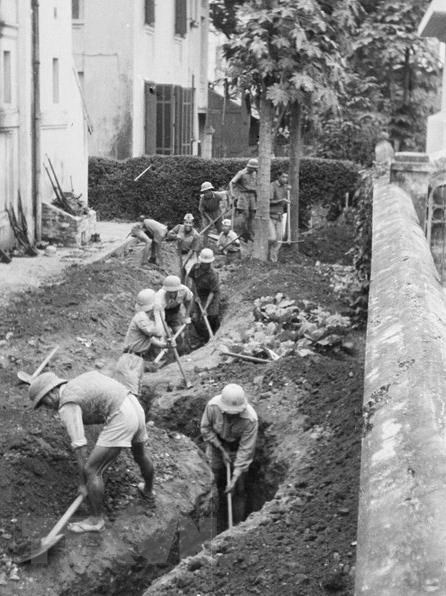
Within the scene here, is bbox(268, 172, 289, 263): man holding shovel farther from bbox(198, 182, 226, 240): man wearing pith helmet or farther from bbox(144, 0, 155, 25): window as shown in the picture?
bbox(144, 0, 155, 25): window

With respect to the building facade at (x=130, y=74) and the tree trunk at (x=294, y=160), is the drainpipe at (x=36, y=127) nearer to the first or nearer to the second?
the tree trunk at (x=294, y=160)

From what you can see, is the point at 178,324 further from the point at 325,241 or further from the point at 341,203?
the point at 341,203

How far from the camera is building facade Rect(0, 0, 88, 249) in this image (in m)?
23.1

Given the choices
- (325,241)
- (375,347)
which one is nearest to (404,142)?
(325,241)

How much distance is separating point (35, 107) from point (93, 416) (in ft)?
48.1

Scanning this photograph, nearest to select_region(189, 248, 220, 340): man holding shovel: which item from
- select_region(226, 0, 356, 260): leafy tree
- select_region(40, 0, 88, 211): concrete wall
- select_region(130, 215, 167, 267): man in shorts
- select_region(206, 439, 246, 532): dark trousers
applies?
select_region(130, 215, 167, 267): man in shorts

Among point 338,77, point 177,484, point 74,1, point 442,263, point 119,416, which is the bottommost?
point 177,484

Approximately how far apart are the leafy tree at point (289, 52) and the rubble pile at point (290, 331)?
5.17 meters

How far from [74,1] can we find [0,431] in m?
22.6

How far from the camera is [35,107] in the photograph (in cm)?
2428

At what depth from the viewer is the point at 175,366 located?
16734 mm

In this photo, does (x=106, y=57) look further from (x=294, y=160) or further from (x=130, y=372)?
(x=130, y=372)

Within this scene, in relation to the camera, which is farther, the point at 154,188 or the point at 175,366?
the point at 154,188

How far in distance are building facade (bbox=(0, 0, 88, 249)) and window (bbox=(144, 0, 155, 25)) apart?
5.91 m
